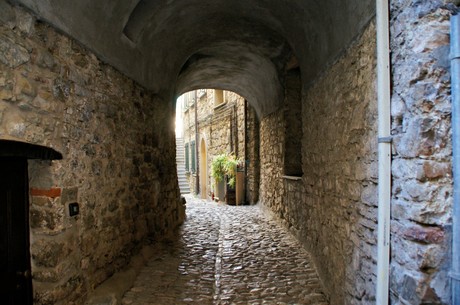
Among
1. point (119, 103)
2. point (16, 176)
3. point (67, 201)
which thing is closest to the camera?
point (16, 176)

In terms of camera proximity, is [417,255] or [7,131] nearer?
[417,255]

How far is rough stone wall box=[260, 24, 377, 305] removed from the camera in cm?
221

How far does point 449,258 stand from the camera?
1.45 meters

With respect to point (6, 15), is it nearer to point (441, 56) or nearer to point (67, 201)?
point (67, 201)

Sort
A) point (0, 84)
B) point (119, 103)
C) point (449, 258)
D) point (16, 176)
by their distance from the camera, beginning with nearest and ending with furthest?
1. point (449, 258)
2. point (0, 84)
3. point (16, 176)
4. point (119, 103)

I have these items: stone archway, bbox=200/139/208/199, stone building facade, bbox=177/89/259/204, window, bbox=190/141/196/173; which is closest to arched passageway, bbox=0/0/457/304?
stone building facade, bbox=177/89/259/204

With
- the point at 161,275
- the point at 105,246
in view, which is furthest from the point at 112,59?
the point at 161,275

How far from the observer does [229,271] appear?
13.0 ft

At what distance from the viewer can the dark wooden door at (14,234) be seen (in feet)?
7.14

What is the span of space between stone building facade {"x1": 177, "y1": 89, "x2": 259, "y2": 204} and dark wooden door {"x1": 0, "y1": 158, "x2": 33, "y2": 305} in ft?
24.4

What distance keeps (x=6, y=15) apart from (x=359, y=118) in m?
2.40

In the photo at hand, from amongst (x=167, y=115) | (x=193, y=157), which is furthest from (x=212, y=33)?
(x=193, y=157)

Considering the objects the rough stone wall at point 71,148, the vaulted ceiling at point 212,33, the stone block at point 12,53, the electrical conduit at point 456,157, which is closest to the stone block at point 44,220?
the rough stone wall at point 71,148

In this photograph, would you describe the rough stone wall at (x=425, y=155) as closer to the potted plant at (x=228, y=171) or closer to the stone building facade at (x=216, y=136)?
the stone building facade at (x=216, y=136)
